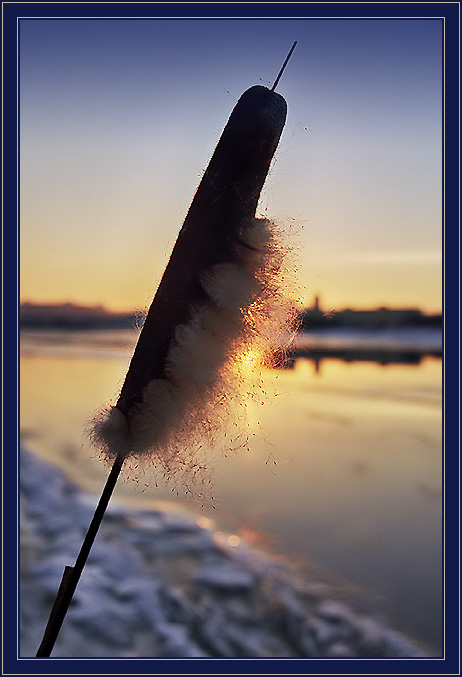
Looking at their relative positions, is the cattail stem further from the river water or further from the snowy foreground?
the snowy foreground

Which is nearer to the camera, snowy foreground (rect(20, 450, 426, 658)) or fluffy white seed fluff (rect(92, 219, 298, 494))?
fluffy white seed fluff (rect(92, 219, 298, 494))

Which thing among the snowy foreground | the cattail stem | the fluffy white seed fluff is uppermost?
the fluffy white seed fluff

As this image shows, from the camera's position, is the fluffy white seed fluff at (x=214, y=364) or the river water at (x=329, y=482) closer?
the fluffy white seed fluff at (x=214, y=364)

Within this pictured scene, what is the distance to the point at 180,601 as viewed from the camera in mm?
2775

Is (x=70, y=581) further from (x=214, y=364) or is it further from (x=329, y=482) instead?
(x=329, y=482)

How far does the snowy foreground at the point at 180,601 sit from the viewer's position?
2.46 meters

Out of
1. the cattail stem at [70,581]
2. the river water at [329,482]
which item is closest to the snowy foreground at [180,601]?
the river water at [329,482]

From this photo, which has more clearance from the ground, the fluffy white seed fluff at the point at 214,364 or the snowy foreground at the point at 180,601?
the fluffy white seed fluff at the point at 214,364

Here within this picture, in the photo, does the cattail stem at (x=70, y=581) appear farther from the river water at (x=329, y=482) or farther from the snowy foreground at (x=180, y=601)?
the snowy foreground at (x=180, y=601)

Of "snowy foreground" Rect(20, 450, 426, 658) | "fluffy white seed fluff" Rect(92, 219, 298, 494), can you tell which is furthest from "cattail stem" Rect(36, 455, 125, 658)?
"snowy foreground" Rect(20, 450, 426, 658)

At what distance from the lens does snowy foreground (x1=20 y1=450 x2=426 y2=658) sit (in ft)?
8.07

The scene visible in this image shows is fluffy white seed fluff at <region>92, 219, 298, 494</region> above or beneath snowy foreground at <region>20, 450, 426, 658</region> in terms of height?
above

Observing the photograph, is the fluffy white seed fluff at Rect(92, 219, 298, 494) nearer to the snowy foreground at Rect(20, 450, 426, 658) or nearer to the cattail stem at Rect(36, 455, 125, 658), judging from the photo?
the cattail stem at Rect(36, 455, 125, 658)

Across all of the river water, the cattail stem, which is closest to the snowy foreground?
the river water
